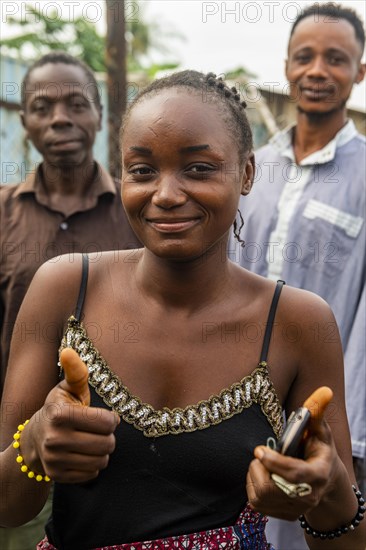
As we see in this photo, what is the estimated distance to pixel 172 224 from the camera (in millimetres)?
1830

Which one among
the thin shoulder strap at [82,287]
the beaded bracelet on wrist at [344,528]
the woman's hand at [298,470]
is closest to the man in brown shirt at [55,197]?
the thin shoulder strap at [82,287]

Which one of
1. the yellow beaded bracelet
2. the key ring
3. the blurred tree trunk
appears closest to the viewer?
the key ring

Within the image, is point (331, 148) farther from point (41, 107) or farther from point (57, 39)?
point (57, 39)

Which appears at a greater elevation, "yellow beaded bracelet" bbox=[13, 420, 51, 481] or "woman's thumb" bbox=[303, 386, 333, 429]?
"woman's thumb" bbox=[303, 386, 333, 429]

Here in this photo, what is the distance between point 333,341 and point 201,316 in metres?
0.35

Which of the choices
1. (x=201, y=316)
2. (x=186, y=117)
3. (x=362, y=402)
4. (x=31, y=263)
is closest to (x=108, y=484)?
(x=201, y=316)

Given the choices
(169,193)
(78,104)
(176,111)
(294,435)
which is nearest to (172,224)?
(169,193)

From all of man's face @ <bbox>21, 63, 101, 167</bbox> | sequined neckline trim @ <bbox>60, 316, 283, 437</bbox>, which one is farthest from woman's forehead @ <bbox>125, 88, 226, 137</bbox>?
man's face @ <bbox>21, 63, 101, 167</bbox>

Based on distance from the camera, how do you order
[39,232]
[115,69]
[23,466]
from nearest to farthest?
1. [23,466]
2. [39,232]
3. [115,69]

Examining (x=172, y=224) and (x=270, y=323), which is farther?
(x=270, y=323)

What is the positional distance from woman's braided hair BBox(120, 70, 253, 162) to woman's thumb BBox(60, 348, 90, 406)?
0.70m

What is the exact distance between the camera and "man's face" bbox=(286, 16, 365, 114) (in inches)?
138

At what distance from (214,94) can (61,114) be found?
1.71m

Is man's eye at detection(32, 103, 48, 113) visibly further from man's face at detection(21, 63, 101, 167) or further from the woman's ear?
the woman's ear
